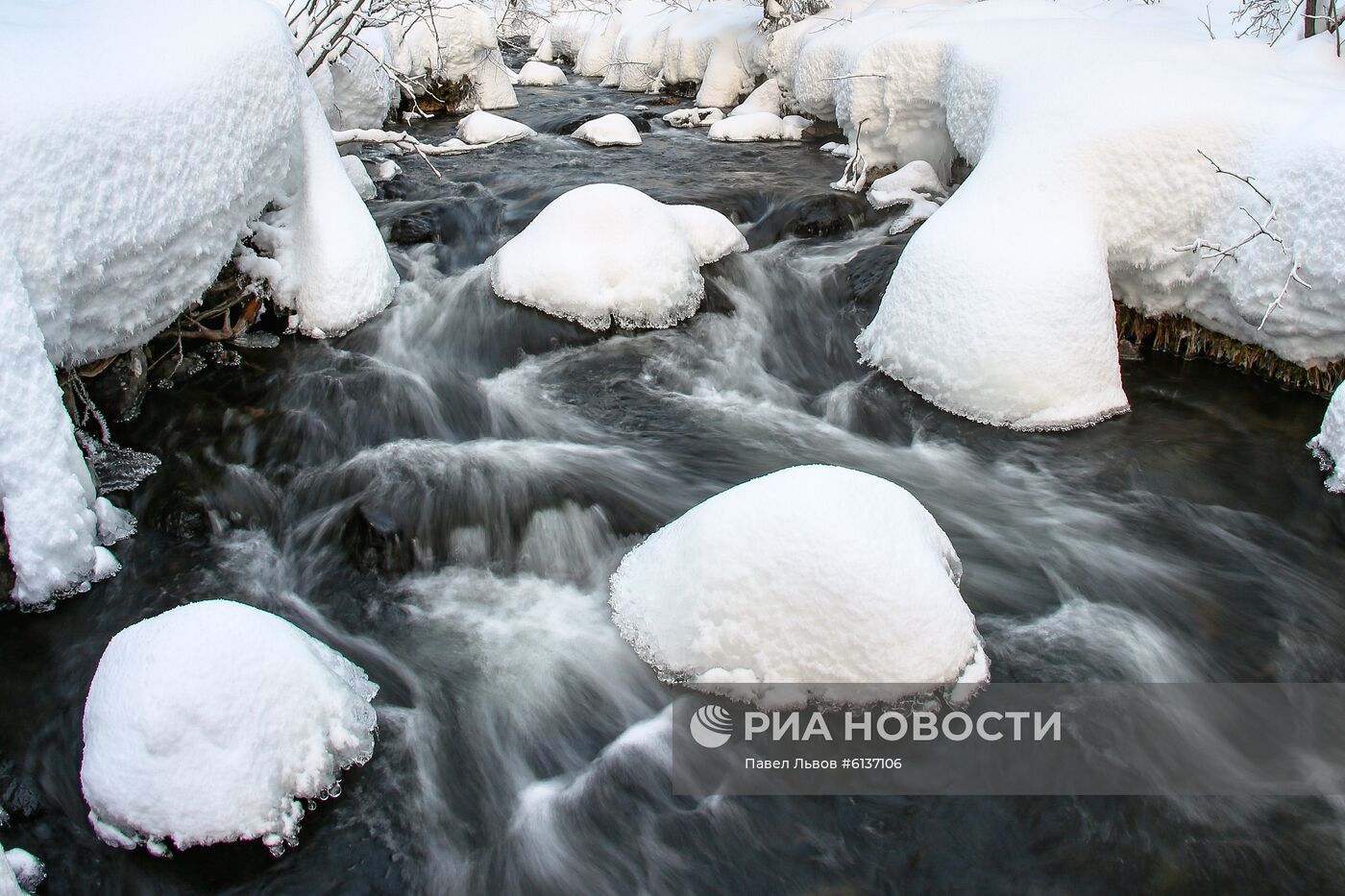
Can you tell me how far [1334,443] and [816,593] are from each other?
3075 millimetres

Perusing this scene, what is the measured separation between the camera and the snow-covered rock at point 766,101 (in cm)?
1114

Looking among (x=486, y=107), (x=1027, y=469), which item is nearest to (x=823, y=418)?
(x=1027, y=469)

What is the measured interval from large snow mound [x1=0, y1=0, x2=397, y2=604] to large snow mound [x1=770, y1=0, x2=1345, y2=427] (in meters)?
3.55

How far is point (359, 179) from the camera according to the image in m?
7.63

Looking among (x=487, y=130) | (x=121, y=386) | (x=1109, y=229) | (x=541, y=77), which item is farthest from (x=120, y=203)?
(x=541, y=77)

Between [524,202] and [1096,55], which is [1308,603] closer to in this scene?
[1096,55]

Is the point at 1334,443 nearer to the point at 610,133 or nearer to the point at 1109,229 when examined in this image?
the point at 1109,229

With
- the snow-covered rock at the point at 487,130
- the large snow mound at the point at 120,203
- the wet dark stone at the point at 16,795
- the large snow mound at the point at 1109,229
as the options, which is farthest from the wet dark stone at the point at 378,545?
the snow-covered rock at the point at 487,130

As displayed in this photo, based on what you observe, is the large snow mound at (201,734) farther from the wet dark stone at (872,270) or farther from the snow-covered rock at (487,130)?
the snow-covered rock at (487,130)

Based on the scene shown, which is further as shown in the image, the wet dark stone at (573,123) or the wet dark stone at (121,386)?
the wet dark stone at (573,123)

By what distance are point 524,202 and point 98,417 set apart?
14.1 feet

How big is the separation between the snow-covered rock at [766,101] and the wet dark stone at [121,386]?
8189 millimetres

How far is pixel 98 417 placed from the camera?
4227 mm

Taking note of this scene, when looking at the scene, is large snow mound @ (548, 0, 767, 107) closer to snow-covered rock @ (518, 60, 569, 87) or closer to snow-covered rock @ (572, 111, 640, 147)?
snow-covered rock @ (518, 60, 569, 87)
